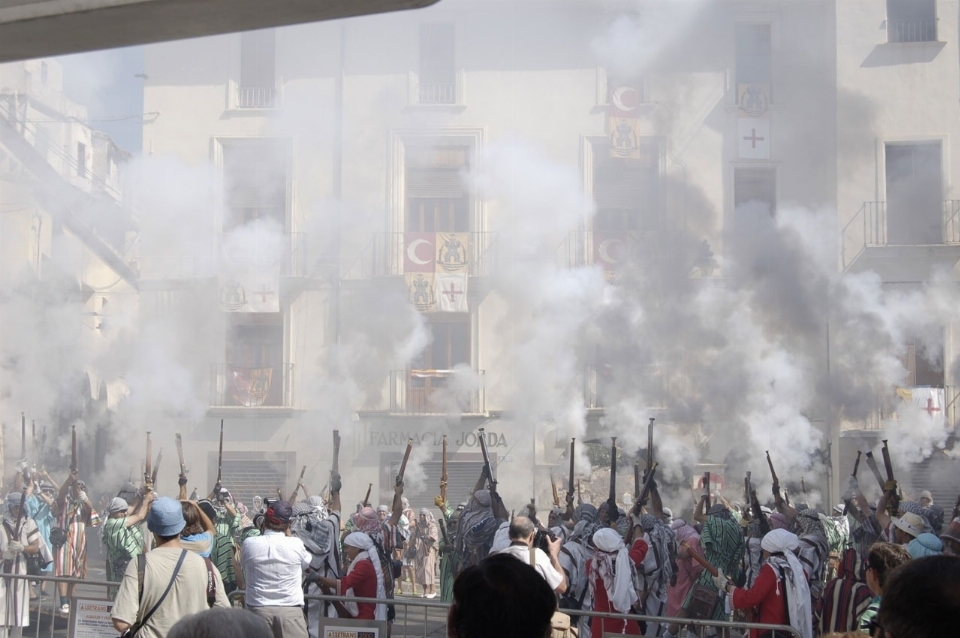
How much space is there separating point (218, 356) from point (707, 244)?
7.90 meters

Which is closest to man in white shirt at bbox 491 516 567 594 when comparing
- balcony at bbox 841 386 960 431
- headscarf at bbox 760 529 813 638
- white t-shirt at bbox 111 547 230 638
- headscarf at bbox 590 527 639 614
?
headscarf at bbox 590 527 639 614

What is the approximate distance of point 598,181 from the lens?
1608 centimetres

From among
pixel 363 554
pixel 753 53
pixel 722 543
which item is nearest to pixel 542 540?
pixel 363 554

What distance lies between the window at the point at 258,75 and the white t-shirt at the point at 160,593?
45.3 feet

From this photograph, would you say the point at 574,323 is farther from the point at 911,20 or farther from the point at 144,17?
the point at 144,17

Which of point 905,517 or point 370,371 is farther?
point 370,371

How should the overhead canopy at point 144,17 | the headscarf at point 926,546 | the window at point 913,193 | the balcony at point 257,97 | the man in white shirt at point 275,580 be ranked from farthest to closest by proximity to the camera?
the balcony at point 257,97, the window at point 913,193, the man in white shirt at point 275,580, the headscarf at point 926,546, the overhead canopy at point 144,17

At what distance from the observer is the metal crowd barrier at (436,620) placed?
14.6 feet

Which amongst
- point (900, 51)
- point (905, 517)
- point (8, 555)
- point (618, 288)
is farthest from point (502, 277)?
point (905, 517)

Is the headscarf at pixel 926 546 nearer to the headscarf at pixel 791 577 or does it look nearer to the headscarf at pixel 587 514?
the headscarf at pixel 791 577

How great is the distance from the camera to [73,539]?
10016 millimetres

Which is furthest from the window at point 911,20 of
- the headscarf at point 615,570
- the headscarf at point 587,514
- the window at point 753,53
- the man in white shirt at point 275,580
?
the man in white shirt at point 275,580

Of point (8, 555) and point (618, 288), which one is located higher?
point (618, 288)

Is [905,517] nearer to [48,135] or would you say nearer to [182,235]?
[182,235]
